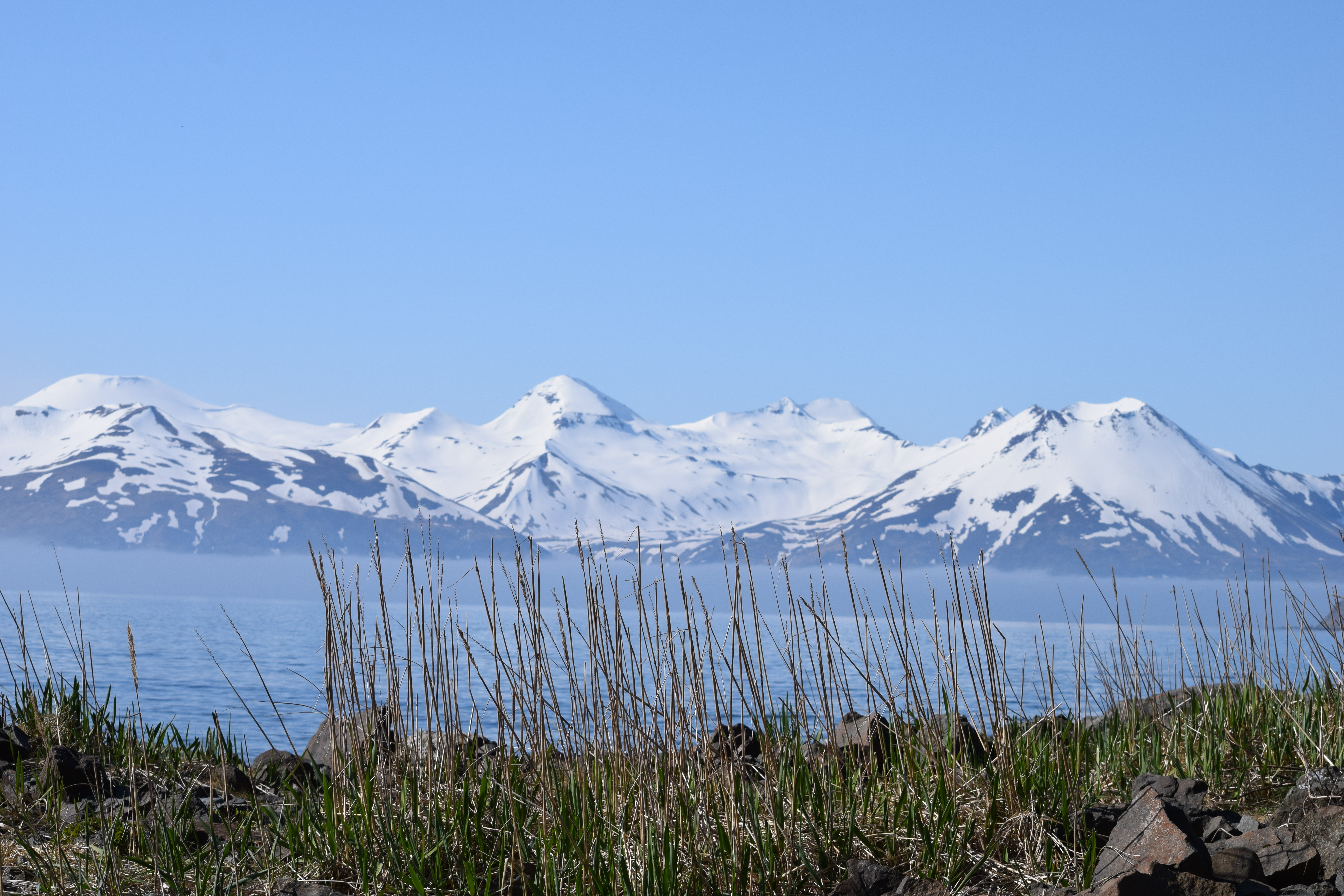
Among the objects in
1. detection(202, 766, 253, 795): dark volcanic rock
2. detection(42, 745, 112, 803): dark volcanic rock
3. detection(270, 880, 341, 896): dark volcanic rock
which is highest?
detection(42, 745, 112, 803): dark volcanic rock

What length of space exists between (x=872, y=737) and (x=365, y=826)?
1.96m

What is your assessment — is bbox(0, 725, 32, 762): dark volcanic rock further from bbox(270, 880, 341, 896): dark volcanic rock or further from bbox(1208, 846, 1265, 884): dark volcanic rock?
bbox(1208, 846, 1265, 884): dark volcanic rock

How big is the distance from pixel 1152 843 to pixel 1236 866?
0.79 ft

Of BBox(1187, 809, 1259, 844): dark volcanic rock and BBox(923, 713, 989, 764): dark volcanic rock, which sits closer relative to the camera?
BBox(1187, 809, 1259, 844): dark volcanic rock

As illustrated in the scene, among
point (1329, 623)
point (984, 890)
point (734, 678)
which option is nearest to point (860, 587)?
point (734, 678)

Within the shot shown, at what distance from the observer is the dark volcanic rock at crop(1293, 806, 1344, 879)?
3100 millimetres

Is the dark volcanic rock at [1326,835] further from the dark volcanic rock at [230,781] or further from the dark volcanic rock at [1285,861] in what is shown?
the dark volcanic rock at [230,781]

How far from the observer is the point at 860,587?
12.4 feet

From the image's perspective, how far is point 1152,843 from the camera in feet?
9.77

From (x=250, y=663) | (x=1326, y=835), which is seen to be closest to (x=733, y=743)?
(x=1326, y=835)

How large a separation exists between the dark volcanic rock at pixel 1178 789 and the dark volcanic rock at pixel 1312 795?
223 millimetres

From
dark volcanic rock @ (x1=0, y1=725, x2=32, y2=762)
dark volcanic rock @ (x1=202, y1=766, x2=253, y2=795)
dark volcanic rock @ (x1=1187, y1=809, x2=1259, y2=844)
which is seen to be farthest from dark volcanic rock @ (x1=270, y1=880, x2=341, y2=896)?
dark volcanic rock @ (x1=1187, y1=809, x2=1259, y2=844)

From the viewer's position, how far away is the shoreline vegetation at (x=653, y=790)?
3.07m

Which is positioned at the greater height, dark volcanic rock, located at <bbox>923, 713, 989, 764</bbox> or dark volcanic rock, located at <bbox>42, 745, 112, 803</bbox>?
dark volcanic rock, located at <bbox>42, 745, 112, 803</bbox>
